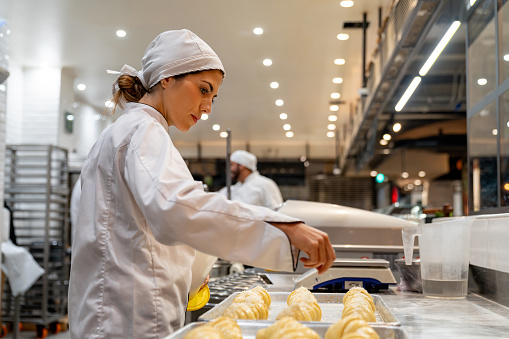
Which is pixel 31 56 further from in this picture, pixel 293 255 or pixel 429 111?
pixel 293 255

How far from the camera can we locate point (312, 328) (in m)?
1.05

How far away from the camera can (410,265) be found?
6.59 ft

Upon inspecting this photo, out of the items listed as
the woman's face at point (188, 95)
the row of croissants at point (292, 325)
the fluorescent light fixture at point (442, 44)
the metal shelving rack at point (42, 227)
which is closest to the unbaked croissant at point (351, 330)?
the row of croissants at point (292, 325)

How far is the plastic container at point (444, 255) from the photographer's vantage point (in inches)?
70.9

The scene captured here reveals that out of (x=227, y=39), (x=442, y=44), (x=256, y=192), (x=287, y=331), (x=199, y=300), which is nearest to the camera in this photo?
(x=287, y=331)

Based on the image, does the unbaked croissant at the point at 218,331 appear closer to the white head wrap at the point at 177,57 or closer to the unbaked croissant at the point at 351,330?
the unbaked croissant at the point at 351,330

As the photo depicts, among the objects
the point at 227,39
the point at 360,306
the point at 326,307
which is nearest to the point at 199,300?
the point at 326,307

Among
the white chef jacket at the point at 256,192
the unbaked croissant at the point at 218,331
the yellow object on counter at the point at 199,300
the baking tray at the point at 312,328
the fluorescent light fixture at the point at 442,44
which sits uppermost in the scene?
the fluorescent light fixture at the point at 442,44

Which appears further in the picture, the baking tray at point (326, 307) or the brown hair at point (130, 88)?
the brown hair at point (130, 88)

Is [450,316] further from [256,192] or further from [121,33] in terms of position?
[121,33]

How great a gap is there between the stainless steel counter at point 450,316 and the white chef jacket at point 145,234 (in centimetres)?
38

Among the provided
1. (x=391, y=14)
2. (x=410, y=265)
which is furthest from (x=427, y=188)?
(x=410, y=265)

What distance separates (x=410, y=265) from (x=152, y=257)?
1.03m

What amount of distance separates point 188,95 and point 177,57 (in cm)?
10
